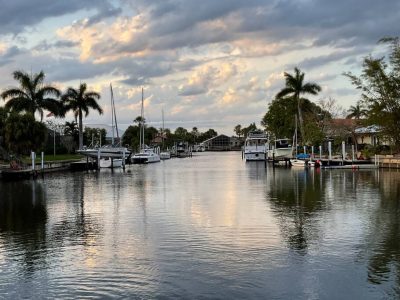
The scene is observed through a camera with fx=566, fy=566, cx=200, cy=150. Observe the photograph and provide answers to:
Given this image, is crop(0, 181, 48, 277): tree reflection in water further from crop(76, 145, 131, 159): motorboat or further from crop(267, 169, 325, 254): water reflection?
crop(76, 145, 131, 159): motorboat

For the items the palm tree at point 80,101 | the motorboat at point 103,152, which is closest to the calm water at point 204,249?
the motorboat at point 103,152

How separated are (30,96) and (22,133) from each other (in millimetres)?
14649

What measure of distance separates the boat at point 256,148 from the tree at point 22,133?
4649 centimetres

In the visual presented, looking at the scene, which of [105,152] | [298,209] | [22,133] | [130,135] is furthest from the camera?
[130,135]

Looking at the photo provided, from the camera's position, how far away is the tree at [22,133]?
190ft

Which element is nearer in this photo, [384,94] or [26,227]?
[26,227]

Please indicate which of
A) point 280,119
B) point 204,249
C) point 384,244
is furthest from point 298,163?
point 204,249

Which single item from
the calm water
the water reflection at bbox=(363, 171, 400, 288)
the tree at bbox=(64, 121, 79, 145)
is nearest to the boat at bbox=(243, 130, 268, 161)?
the tree at bbox=(64, 121, 79, 145)

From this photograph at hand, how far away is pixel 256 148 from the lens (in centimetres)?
10175

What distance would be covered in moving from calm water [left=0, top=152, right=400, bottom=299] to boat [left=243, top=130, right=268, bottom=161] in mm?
71276

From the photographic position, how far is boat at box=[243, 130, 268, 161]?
330 feet

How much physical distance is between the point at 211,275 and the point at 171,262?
1.70 metres

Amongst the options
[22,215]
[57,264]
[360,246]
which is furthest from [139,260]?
[22,215]

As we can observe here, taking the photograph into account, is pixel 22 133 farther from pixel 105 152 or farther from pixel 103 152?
pixel 105 152
